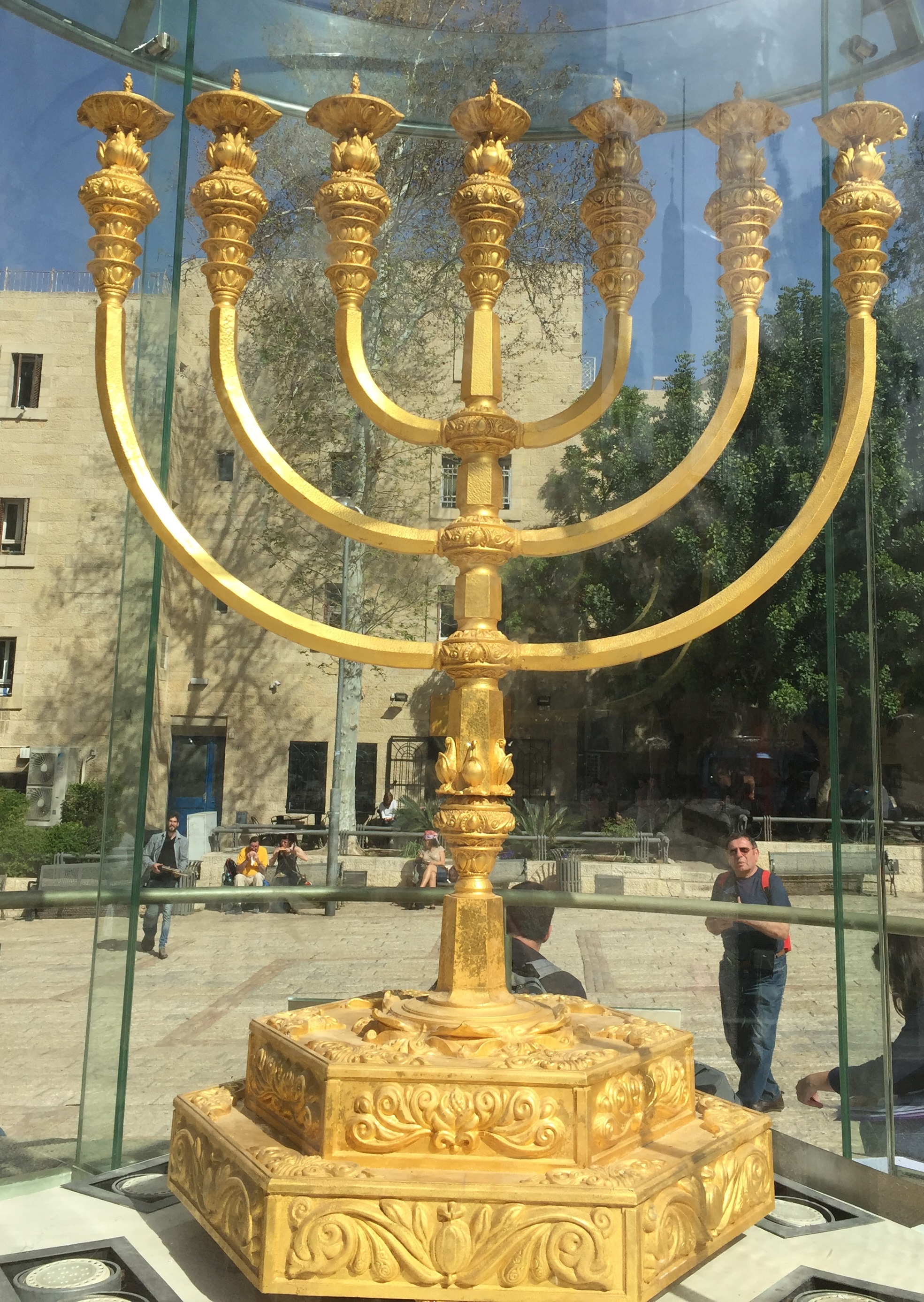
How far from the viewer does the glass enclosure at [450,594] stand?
1859mm

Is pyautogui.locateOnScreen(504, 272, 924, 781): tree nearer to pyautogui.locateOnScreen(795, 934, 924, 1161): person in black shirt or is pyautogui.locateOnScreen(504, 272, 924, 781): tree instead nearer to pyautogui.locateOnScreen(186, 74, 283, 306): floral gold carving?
pyautogui.locateOnScreen(795, 934, 924, 1161): person in black shirt

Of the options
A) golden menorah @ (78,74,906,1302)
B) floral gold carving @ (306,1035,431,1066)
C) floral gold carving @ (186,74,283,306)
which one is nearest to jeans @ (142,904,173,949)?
golden menorah @ (78,74,906,1302)

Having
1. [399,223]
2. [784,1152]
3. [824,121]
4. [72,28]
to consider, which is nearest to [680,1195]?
[784,1152]

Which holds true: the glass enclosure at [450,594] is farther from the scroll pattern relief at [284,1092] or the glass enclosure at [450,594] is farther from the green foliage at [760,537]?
the scroll pattern relief at [284,1092]

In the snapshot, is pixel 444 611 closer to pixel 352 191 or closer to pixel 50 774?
pixel 50 774

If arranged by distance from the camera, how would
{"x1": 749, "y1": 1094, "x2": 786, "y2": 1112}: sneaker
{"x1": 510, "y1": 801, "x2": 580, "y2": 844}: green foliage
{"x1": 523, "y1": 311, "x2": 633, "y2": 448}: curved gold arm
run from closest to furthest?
{"x1": 523, "y1": 311, "x2": 633, "y2": 448}: curved gold arm → {"x1": 749, "y1": 1094, "x2": 786, "y2": 1112}: sneaker → {"x1": 510, "y1": 801, "x2": 580, "y2": 844}: green foliage

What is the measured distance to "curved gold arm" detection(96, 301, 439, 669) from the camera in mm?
1342

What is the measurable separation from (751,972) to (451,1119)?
3.32 ft

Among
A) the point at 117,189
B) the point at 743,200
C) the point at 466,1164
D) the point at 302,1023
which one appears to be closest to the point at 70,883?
the point at 302,1023

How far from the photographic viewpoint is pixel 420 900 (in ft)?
6.88

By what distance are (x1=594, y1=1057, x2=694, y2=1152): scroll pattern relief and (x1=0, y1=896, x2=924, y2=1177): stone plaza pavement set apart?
2.01ft

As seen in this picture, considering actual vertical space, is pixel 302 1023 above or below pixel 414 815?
below

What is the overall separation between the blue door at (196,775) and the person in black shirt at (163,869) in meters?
0.03

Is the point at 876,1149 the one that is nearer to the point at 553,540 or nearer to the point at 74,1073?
the point at 553,540
